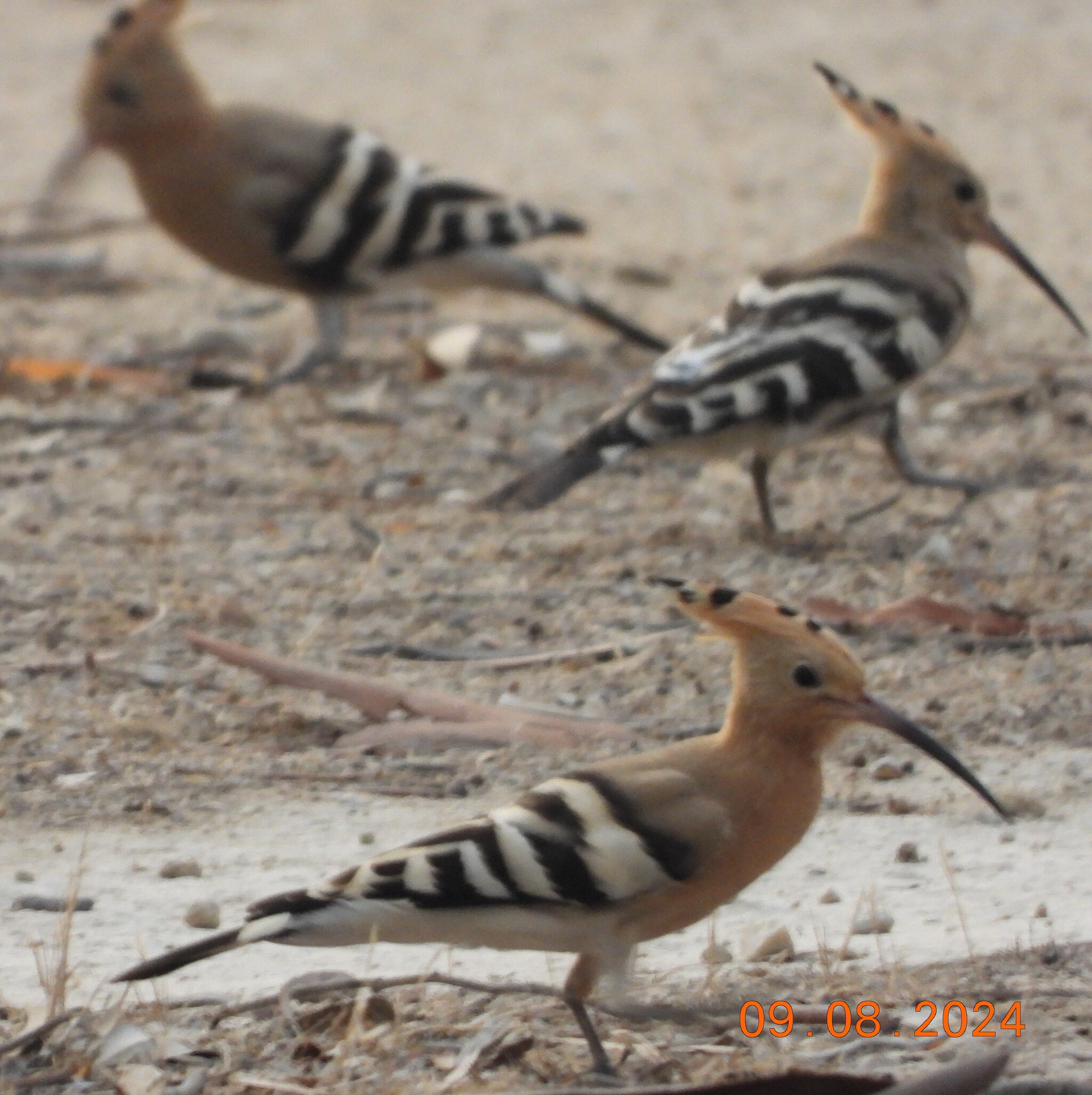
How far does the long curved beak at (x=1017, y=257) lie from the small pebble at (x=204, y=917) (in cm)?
335

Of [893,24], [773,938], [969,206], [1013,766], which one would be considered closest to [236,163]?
[969,206]

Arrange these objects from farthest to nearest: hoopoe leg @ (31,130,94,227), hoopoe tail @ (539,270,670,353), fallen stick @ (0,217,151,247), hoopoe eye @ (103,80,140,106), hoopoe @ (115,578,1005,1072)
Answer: fallen stick @ (0,217,151,247) → hoopoe leg @ (31,130,94,227) → hoopoe eye @ (103,80,140,106) → hoopoe tail @ (539,270,670,353) → hoopoe @ (115,578,1005,1072)

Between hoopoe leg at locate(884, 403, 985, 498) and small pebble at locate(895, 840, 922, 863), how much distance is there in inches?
82.8

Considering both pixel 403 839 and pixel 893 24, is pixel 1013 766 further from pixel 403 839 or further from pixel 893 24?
pixel 893 24

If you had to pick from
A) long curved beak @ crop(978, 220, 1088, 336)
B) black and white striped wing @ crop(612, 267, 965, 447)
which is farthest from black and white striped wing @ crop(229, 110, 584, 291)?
black and white striped wing @ crop(612, 267, 965, 447)

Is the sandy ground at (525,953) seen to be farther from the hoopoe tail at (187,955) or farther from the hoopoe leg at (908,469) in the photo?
the hoopoe leg at (908,469)

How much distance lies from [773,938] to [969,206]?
315 cm

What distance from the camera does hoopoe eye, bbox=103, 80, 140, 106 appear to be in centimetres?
760

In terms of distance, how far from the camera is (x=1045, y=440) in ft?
20.4

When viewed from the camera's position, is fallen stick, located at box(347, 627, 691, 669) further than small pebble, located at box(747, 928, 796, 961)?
Yes

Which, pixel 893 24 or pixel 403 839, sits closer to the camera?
pixel 403 839

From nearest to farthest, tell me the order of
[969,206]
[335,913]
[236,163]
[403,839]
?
1. [335,913]
2. [403,839]
3. [969,206]
4. [236,163]

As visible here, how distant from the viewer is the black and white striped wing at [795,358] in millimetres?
5262

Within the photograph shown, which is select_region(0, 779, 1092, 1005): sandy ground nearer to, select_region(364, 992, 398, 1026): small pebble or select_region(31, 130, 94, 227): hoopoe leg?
select_region(364, 992, 398, 1026): small pebble
